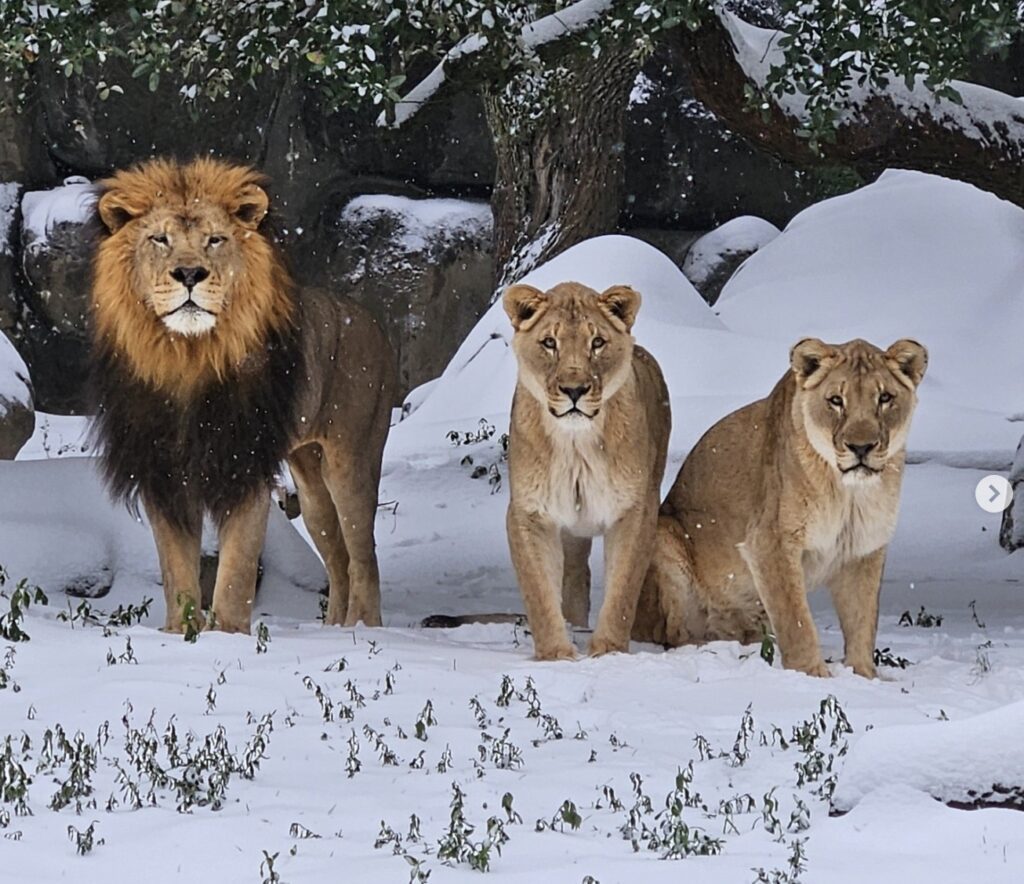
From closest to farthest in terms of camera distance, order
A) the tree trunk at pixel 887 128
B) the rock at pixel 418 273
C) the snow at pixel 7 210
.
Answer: the tree trunk at pixel 887 128
the snow at pixel 7 210
the rock at pixel 418 273

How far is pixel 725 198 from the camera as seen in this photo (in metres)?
17.6

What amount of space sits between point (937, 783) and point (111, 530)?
508cm

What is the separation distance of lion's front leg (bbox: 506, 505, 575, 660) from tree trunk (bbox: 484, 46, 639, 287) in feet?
18.7

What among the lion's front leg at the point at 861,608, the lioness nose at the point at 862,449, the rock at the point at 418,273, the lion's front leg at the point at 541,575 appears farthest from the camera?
the rock at the point at 418,273

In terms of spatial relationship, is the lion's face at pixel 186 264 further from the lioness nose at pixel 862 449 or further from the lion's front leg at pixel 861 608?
the lion's front leg at pixel 861 608

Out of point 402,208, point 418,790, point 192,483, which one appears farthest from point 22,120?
point 418,790

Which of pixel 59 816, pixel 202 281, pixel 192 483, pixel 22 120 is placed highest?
pixel 22 120

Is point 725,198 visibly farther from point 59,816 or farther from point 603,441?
point 59,816

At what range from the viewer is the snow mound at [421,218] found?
1706cm

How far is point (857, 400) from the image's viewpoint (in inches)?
231

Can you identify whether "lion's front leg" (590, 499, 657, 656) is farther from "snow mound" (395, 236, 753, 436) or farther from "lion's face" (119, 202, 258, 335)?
"snow mound" (395, 236, 753, 436)

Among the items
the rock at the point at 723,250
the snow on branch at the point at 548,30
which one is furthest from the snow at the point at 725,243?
the snow on branch at the point at 548,30

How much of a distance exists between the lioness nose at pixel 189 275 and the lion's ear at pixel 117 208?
27cm

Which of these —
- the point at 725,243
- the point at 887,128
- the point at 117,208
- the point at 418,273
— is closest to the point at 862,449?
the point at 117,208
